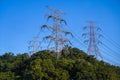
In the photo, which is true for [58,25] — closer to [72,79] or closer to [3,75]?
[72,79]

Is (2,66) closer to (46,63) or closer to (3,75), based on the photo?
(3,75)

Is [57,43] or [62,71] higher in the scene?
[57,43]

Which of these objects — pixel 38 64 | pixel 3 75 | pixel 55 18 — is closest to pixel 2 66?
pixel 3 75

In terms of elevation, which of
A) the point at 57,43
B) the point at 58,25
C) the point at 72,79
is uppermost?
the point at 58,25

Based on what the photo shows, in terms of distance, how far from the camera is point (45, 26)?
1551 inches

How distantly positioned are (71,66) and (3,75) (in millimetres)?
12646

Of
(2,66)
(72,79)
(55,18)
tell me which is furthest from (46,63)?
(2,66)

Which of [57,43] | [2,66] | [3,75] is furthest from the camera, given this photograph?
[2,66]

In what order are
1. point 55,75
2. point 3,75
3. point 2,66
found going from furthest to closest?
point 2,66 < point 3,75 < point 55,75

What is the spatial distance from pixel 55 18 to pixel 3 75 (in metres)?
15.7

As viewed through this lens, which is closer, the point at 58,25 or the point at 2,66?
the point at 58,25

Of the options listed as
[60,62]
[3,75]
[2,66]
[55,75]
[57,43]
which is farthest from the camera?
[2,66]

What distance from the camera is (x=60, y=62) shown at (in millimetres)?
45375

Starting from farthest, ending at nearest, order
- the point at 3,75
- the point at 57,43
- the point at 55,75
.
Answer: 1. the point at 3,75
2. the point at 55,75
3. the point at 57,43
